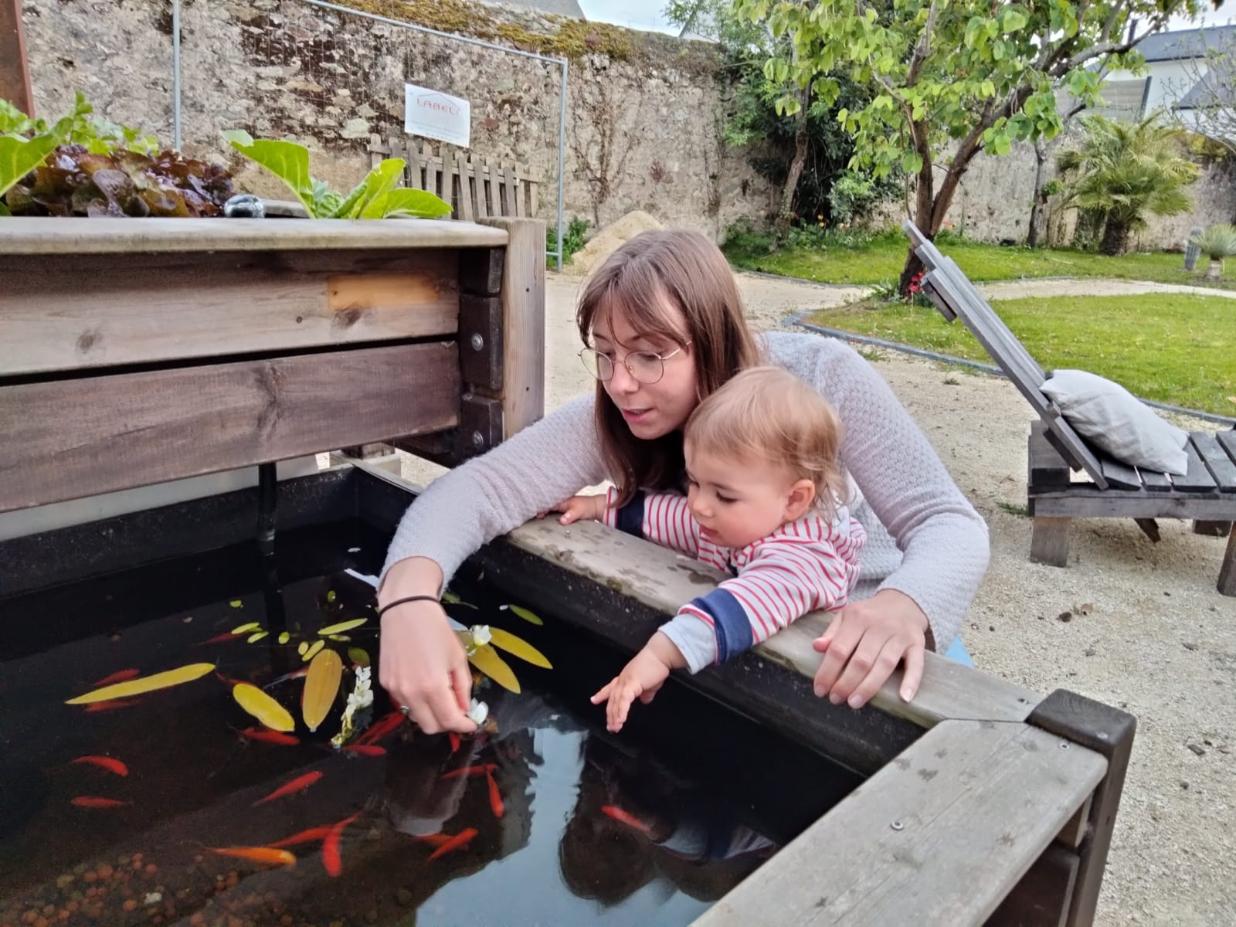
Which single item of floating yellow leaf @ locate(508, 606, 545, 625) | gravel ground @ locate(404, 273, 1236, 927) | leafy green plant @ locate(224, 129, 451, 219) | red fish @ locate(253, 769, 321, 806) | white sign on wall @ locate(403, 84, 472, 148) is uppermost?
white sign on wall @ locate(403, 84, 472, 148)

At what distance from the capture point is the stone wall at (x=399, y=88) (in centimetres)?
699

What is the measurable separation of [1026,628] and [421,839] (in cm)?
235

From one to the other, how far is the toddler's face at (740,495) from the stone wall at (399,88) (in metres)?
7.20

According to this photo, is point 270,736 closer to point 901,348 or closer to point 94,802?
point 94,802

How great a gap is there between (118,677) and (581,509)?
819 mm

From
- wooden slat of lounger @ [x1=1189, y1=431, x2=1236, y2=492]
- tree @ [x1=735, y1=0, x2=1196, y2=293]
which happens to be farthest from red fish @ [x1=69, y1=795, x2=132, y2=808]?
tree @ [x1=735, y1=0, x2=1196, y2=293]

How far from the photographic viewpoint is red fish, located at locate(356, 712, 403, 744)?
55.7 inches

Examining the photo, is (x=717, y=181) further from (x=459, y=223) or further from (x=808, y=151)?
(x=459, y=223)

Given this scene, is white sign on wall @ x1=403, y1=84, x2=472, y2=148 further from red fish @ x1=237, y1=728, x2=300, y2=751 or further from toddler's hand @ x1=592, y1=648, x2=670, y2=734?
toddler's hand @ x1=592, y1=648, x2=670, y2=734

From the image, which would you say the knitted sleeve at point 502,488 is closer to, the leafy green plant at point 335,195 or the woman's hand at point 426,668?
the woman's hand at point 426,668

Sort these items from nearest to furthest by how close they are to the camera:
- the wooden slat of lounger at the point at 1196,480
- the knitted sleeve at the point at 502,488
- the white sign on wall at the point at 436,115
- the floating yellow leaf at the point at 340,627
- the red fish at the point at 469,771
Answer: the red fish at the point at 469,771 < the knitted sleeve at the point at 502,488 < the floating yellow leaf at the point at 340,627 < the wooden slat of lounger at the point at 1196,480 < the white sign on wall at the point at 436,115

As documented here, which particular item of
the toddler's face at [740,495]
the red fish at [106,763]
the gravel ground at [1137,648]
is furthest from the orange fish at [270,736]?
the gravel ground at [1137,648]

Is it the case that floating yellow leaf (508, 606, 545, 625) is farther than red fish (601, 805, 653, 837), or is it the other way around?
floating yellow leaf (508, 606, 545, 625)

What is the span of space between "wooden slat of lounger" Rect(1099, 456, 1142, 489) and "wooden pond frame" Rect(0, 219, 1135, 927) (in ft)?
7.83
